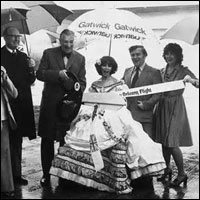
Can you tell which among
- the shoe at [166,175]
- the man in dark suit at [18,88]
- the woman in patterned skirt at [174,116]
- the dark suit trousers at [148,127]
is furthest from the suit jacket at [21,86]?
the shoe at [166,175]

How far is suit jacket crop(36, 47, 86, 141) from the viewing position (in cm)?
574

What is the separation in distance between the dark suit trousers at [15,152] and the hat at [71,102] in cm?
64

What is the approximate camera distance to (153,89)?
19.4ft

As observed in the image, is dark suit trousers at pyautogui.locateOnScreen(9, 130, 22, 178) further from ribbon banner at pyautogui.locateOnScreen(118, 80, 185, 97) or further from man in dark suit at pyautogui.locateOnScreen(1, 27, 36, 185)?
ribbon banner at pyautogui.locateOnScreen(118, 80, 185, 97)

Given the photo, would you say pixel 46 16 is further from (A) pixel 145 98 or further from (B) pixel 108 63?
(A) pixel 145 98

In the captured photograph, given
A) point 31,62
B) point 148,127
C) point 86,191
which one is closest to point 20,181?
point 86,191

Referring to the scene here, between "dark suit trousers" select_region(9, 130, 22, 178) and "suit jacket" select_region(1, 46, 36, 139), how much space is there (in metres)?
0.07

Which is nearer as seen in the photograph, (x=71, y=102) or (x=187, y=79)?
(x=187, y=79)

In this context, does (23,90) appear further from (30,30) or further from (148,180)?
(148,180)

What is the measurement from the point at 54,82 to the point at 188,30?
1.87 metres

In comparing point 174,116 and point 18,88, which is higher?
point 18,88

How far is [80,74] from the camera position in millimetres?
5926

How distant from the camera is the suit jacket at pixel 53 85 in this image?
5.74m

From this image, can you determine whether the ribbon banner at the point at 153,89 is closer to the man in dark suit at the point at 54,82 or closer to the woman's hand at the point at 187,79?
the woman's hand at the point at 187,79
